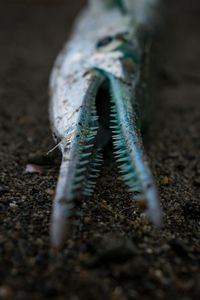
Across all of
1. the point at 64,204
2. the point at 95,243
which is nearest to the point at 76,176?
the point at 64,204

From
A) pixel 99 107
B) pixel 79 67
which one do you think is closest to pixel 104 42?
pixel 79 67

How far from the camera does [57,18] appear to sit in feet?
17.2

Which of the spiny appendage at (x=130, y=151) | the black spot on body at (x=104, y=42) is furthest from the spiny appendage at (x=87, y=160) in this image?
the black spot on body at (x=104, y=42)

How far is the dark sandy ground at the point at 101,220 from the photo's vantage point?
1520 millimetres

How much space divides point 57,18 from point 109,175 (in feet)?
11.6

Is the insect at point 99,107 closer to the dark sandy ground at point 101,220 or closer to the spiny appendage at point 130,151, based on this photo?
the spiny appendage at point 130,151

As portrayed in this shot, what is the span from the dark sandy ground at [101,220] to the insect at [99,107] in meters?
0.12

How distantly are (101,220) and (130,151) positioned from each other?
0.36m

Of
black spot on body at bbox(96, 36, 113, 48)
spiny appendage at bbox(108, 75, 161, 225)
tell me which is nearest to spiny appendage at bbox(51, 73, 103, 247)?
spiny appendage at bbox(108, 75, 161, 225)

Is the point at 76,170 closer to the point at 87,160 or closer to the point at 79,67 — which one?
the point at 87,160

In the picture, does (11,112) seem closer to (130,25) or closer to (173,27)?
(130,25)

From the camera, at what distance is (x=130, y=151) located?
5.99 ft

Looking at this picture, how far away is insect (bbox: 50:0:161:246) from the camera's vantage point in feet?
5.42

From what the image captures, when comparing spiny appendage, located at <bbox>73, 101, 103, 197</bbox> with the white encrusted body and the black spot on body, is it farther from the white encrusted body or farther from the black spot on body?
the black spot on body
